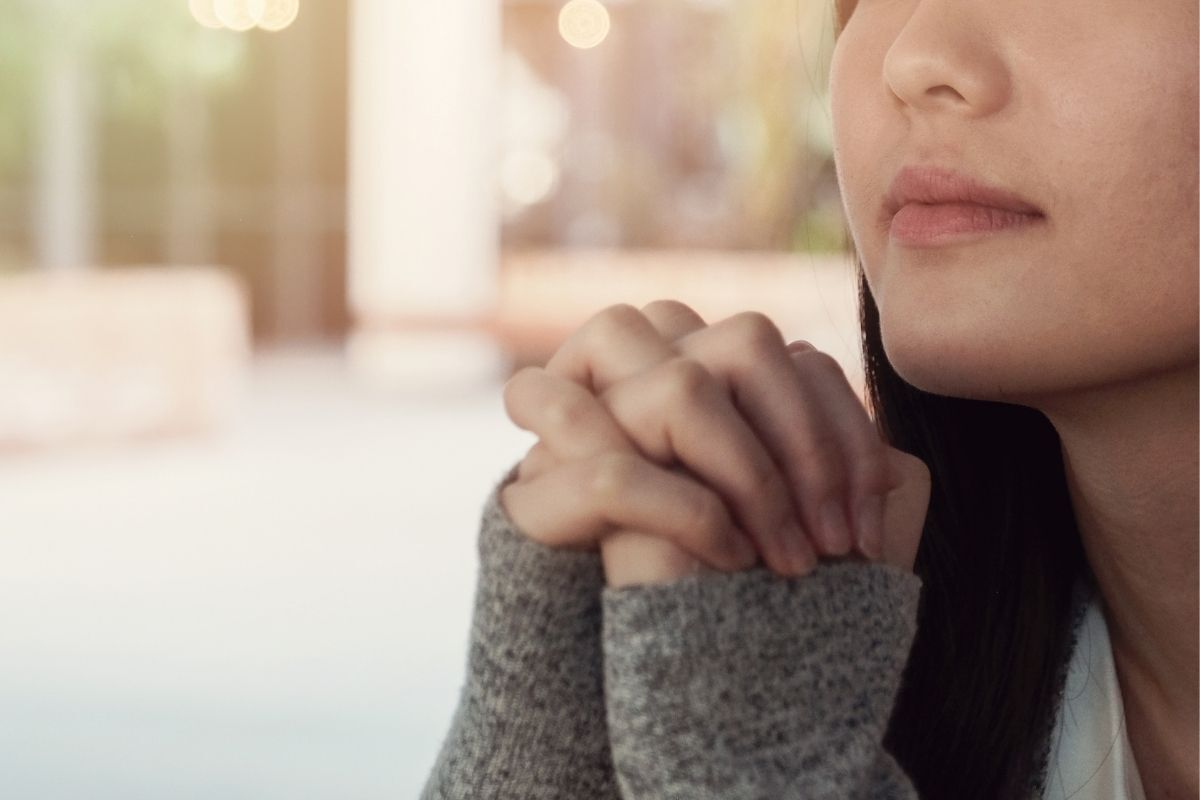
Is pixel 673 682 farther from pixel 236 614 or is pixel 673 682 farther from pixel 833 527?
pixel 236 614

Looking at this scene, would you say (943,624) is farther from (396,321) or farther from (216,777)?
(396,321)

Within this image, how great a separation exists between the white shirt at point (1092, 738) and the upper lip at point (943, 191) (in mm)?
404

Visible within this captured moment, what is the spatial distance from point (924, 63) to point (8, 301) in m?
7.95

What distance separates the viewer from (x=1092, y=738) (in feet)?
3.57

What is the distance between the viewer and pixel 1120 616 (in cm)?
113

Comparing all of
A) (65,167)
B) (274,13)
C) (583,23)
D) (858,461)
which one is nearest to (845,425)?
(858,461)

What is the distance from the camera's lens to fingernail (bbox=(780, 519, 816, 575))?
79 cm

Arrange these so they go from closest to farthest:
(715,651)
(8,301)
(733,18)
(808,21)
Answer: (715,651), (8,301), (808,21), (733,18)

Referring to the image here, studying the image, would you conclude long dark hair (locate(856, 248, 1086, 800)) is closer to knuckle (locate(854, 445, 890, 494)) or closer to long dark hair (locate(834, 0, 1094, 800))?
long dark hair (locate(834, 0, 1094, 800))

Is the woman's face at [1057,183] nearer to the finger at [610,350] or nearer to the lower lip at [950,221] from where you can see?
the lower lip at [950,221]

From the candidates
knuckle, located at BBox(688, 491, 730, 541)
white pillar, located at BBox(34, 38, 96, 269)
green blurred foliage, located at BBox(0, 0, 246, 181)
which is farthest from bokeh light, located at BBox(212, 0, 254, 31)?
knuckle, located at BBox(688, 491, 730, 541)

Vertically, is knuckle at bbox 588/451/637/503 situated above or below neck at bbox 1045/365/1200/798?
above

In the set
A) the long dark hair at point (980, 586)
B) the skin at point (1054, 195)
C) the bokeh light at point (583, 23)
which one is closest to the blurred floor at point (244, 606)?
the long dark hair at point (980, 586)

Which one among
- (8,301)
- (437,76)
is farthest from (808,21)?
(8,301)
